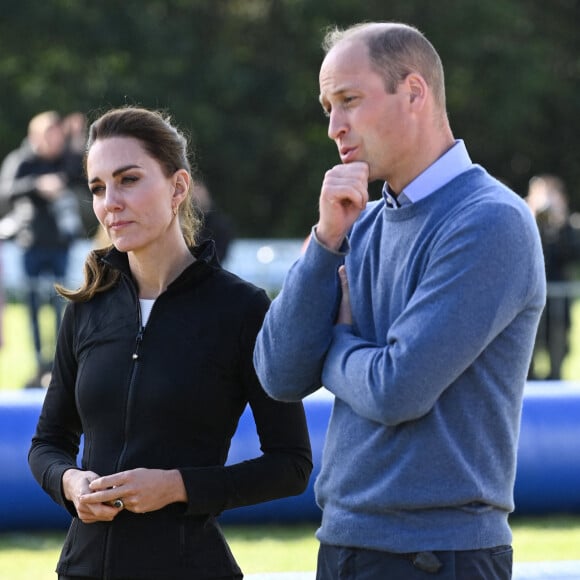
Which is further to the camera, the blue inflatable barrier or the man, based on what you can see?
the blue inflatable barrier

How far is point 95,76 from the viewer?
112 ft

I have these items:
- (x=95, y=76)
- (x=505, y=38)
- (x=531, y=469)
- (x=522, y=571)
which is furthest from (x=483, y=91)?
(x=522, y=571)

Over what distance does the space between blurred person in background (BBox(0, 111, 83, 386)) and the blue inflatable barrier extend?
3917mm

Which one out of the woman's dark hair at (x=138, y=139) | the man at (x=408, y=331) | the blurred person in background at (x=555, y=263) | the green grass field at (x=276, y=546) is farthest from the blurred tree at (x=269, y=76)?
the man at (x=408, y=331)

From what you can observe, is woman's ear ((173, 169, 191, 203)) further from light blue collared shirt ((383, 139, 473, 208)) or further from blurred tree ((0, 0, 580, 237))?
blurred tree ((0, 0, 580, 237))

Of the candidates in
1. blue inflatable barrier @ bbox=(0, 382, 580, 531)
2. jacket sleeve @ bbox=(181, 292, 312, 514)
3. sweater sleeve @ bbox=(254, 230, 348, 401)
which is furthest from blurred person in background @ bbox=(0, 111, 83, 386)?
sweater sleeve @ bbox=(254, 230, 348, 401)

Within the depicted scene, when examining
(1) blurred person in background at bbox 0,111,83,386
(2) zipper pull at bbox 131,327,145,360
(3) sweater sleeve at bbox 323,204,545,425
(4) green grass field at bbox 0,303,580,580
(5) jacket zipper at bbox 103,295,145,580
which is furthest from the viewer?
(1) blurred person in background at bbox 0,111,83,386

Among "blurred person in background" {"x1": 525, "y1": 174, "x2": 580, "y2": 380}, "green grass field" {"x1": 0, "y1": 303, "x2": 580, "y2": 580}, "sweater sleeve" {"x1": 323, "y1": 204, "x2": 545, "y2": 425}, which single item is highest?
"blurred person in background" {"x1": 525, "y1": 174, "x2": 580, "y2": 380}

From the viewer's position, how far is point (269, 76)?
36.2 m

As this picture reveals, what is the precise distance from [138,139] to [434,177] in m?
0.87

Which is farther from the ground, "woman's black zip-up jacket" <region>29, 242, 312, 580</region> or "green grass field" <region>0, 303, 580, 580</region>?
"woman's black zip-up jacket" <region>29, 242, 312, 580</region>

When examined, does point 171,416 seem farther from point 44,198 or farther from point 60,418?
point 44,198

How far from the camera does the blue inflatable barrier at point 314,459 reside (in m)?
7.03

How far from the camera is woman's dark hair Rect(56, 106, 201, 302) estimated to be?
329cm
